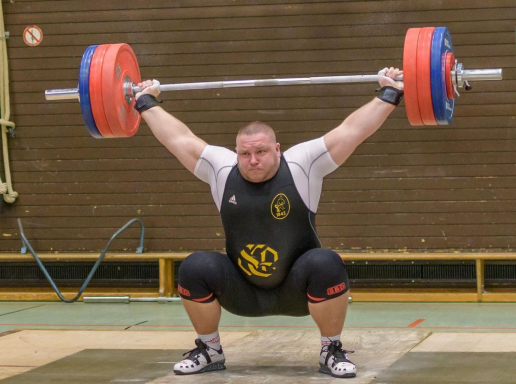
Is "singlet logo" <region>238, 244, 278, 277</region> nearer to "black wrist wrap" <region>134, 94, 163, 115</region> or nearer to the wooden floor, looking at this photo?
A: the wooden floor

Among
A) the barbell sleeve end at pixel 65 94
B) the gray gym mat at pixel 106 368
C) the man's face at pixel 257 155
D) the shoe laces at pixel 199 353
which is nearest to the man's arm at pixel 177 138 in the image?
the man's face at pixel 257 155

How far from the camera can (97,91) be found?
3.54 meters

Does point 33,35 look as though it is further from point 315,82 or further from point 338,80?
point 338,80

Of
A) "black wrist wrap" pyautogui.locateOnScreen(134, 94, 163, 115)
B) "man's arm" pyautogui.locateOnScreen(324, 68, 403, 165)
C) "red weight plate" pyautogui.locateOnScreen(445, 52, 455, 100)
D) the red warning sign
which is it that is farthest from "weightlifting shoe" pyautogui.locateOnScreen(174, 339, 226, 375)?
the red warning sign

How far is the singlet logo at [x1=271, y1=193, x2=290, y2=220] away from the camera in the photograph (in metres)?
3.12

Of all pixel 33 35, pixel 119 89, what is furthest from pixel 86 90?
pixel 33 35

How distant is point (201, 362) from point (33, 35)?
417 centimetres

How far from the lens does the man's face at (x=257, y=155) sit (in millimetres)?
3109

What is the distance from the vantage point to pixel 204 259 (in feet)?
10.4

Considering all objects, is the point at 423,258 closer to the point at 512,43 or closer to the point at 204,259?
the point at 512,43

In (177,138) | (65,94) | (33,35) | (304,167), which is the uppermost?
(33,35)

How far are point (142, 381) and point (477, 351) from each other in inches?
57.9

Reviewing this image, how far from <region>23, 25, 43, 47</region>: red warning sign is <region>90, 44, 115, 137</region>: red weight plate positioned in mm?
3112

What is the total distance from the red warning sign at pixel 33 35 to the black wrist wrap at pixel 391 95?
4.05 meters
